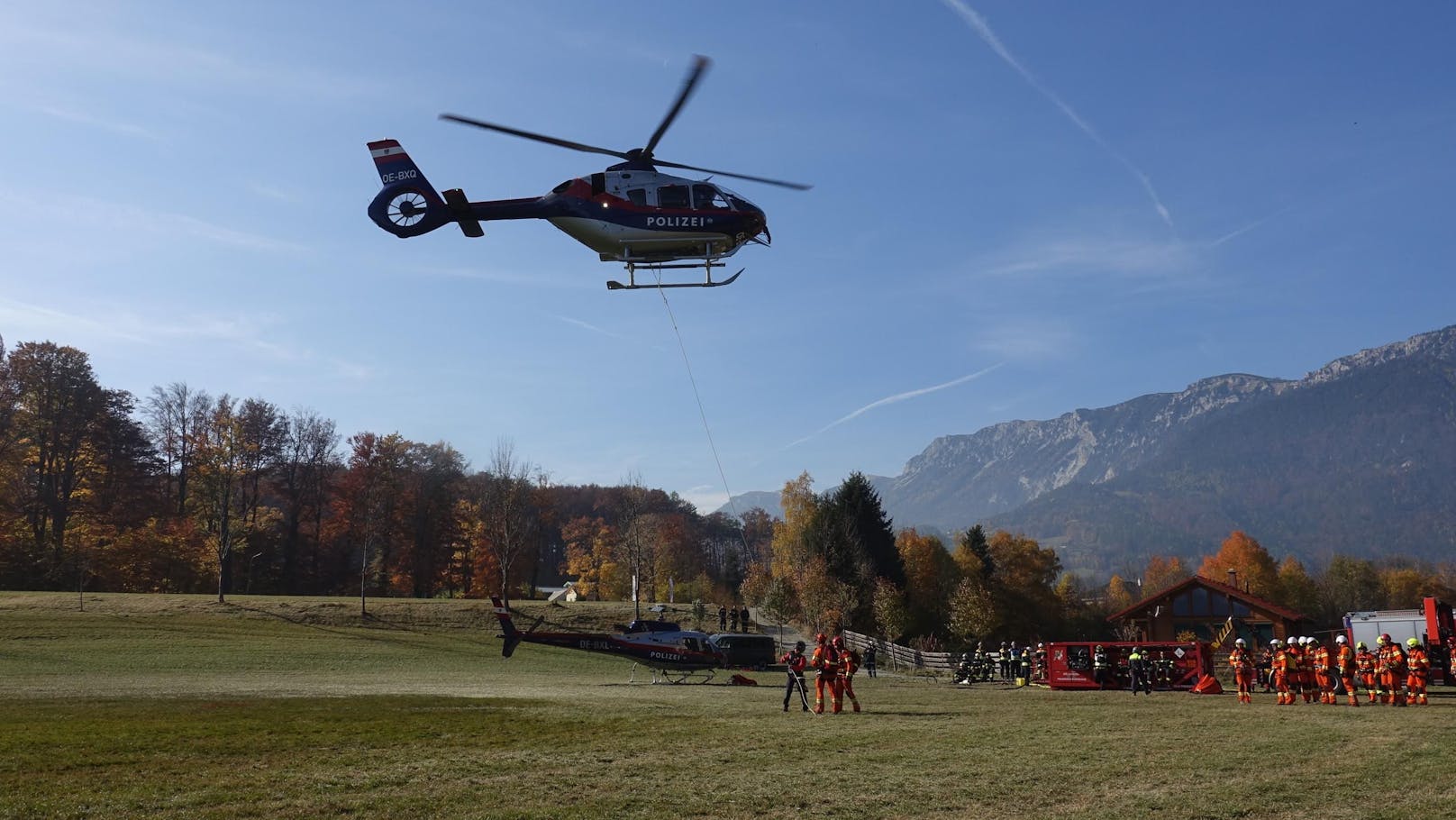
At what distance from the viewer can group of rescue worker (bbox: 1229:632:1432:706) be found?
857 inches

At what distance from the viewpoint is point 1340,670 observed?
23.9m

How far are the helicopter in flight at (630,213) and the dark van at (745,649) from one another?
15.5m

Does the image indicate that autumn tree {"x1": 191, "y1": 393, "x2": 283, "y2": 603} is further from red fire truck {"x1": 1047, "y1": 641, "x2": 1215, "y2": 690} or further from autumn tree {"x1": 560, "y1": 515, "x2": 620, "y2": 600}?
red fire truck {"x1": 1047, "y1": 641, "x2": 1215, "y2": 690}

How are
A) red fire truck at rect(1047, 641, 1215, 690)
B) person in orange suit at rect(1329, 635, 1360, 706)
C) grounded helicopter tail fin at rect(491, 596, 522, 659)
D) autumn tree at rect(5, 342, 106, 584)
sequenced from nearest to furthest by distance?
1. person in orange suit at rect(1329, 635, 1360, 706)
2. red fire truck at rect(1047, 641, 1215, 690)
3. grounded helicopter tail fin at rect(491, 596, 522, 659)
4. autumn tree at rect(5, 342, 106, 584)

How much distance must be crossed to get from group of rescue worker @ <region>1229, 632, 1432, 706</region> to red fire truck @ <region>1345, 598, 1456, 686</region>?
325cm

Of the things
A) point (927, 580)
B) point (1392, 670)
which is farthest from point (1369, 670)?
point (927, 580)

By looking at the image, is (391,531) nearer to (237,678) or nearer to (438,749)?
(237,678)

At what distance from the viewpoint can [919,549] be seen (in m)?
89.8

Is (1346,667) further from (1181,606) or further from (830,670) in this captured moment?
(1181,606)

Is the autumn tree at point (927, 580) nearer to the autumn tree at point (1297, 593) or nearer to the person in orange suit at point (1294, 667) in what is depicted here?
the autumn tree at point (1297, 593)

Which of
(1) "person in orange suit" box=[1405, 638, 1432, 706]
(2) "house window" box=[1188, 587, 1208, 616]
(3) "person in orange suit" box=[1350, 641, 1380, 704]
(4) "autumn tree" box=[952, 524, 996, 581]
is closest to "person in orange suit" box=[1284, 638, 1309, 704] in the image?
(3) "person in orange suit" box=[1350, 641, 1380, 704]

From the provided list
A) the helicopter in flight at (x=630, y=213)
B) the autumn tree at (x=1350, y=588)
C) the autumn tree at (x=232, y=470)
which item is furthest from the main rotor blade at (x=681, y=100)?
the autumn tree at (x=1350, y=588)

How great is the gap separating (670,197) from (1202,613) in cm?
4956

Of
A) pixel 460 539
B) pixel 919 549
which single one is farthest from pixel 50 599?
pixel 919 549
